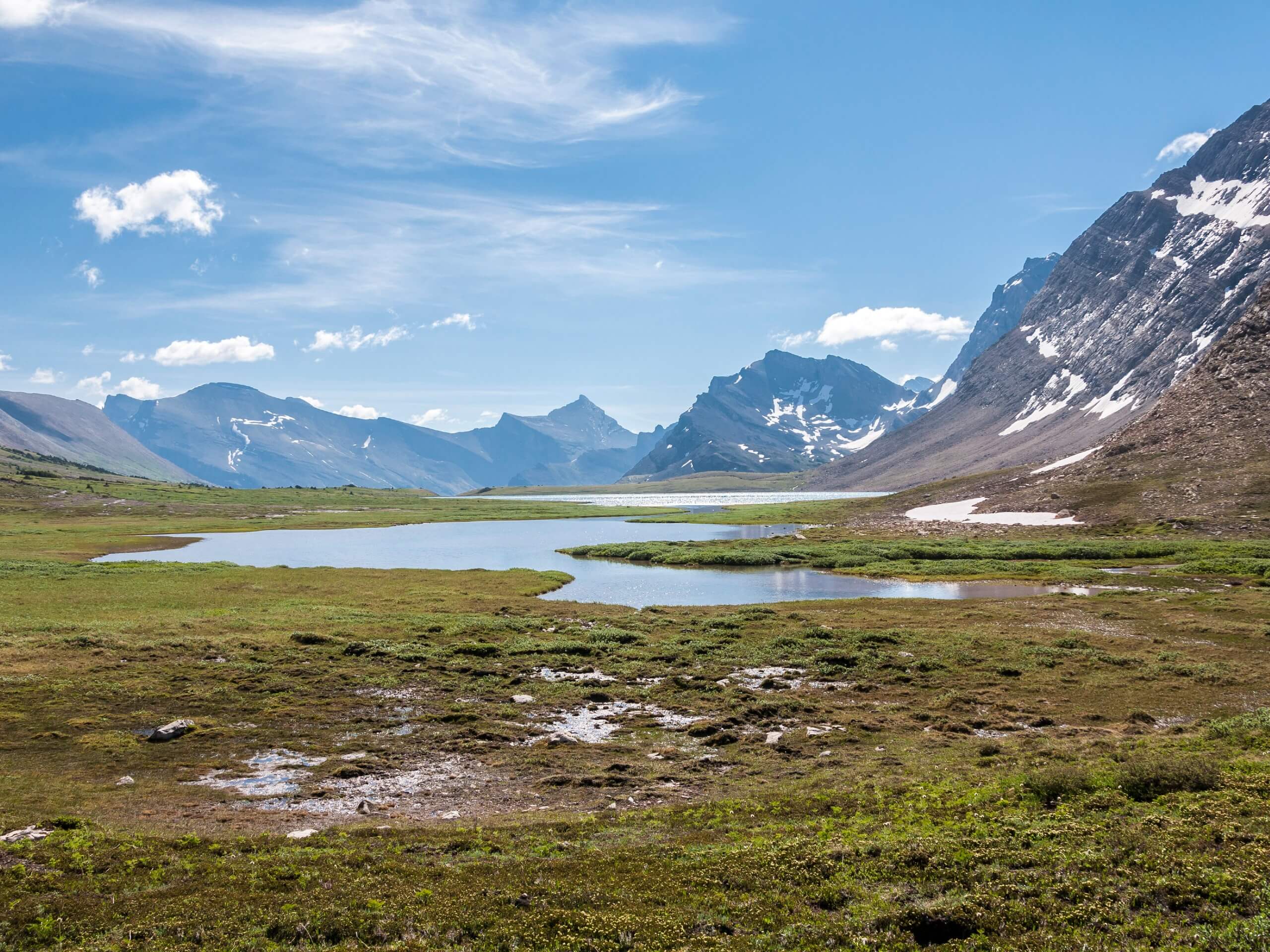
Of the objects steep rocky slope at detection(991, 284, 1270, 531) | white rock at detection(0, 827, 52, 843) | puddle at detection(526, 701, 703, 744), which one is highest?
steep rocky slope at detection(991, 284, 1270, 531)

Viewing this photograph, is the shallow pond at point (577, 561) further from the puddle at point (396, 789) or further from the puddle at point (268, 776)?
the puddle at point (268, 776)

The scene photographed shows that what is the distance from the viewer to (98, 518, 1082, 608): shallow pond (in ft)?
271

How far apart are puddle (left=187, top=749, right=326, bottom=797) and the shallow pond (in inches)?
1832

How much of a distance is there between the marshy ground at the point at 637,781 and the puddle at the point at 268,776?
0.68ft

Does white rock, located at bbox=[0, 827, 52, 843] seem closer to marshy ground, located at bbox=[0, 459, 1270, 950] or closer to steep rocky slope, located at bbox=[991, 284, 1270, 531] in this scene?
marshy ground, located at bbox=[0, 459, 1270, 950]

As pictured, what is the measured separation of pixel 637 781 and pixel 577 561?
9379 cm

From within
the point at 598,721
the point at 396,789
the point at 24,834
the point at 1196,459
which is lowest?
the point at 598,721

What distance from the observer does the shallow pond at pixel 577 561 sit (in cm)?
8256

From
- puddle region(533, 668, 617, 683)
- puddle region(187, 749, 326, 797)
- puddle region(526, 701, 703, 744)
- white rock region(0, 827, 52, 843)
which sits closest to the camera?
white rock region(0, 827, 52, 843)

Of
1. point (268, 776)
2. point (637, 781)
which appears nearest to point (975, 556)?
point (637, 781)

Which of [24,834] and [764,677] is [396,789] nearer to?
[24,834]

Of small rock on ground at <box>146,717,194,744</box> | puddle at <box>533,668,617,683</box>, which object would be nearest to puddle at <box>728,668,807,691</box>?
puddle at <box>533,668,617,683</box>

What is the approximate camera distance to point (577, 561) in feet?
398

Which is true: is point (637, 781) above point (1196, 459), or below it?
below
